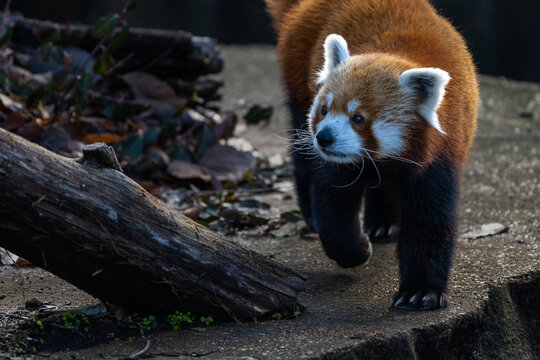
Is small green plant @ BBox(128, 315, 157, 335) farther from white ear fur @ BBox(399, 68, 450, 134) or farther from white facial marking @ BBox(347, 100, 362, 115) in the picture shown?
white ear fur @ BBox(399, 68, 450, 134)

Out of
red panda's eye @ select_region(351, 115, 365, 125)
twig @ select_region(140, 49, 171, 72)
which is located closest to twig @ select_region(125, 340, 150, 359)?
red panda's eye @ select_region(351, 115, 365, 125)

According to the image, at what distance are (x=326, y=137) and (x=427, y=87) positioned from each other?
14.7 inches

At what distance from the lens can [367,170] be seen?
254 cm

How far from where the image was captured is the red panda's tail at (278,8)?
3580mm

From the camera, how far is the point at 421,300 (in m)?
2.42

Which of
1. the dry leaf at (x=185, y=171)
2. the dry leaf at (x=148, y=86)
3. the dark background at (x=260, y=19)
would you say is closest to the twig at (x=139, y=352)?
the dry leaf at (x=185, y=171)

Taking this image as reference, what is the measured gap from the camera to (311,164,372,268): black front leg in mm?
2625

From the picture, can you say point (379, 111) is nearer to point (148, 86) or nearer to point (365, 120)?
point (365, 120)

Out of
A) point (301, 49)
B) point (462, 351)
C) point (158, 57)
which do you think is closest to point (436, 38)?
point (301, 49)

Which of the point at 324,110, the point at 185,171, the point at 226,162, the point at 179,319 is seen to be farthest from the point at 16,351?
the point at 226,162

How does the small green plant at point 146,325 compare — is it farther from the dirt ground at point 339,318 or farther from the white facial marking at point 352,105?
the white facial marking at point 352,105

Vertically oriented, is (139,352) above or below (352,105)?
below

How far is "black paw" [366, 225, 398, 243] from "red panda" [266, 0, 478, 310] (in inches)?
20.0

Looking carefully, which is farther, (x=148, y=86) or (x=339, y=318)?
(x=148, y=86)
